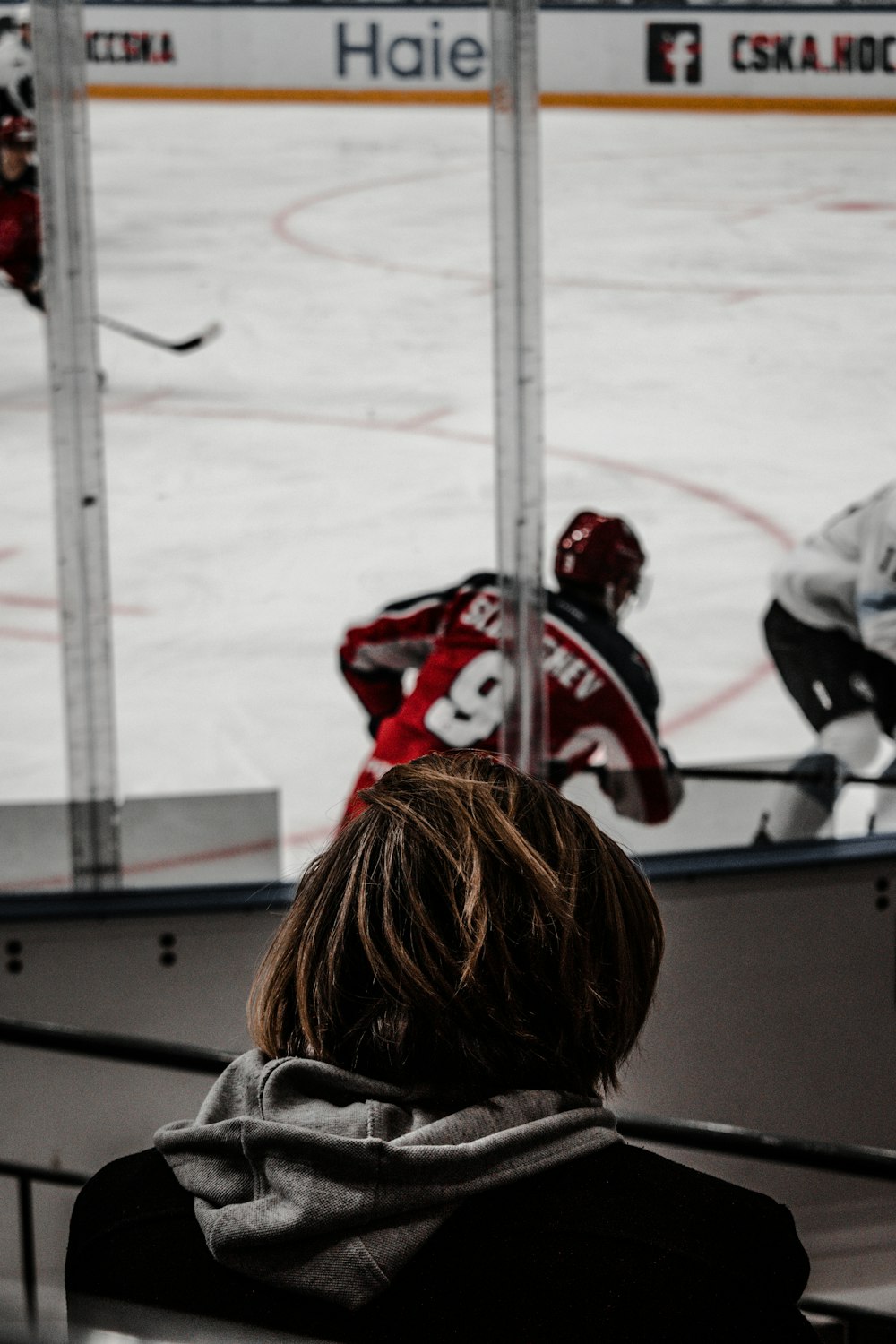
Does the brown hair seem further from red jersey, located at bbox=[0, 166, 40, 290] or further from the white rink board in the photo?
the white rink board

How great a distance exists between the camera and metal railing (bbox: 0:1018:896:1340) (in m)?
1.35

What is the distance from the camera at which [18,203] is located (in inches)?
140

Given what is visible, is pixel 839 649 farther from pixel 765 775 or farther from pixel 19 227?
pixel 19 227

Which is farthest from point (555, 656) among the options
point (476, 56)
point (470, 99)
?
point (470, 99)

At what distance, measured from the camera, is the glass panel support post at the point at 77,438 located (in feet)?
8.48

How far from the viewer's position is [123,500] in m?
3.79

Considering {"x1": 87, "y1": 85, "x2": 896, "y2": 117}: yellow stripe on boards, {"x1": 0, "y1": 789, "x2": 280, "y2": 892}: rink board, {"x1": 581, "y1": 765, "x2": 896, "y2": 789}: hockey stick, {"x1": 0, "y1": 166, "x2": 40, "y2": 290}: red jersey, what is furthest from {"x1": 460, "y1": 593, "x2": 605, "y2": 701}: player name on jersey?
{"x1": 87, "y1": 85, "x2": 896, "y2": 117}: yellow stripe on boards

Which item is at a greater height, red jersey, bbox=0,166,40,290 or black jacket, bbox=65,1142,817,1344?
red jersey, bbox=0,166,40,290

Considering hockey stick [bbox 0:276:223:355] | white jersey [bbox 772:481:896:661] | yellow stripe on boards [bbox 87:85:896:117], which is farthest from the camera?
yellow stripe on boards [bbox 87:85:896:117]

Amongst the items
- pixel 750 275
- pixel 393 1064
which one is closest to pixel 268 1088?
pixel 393 1064

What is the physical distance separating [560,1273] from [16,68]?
126 inches

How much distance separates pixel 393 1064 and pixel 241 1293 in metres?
0.12

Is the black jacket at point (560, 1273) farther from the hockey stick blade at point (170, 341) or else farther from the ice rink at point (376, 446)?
the hockey stick blade at point (170, 341)

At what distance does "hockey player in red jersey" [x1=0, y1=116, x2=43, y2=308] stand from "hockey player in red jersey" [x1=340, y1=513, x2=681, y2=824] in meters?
1.09
